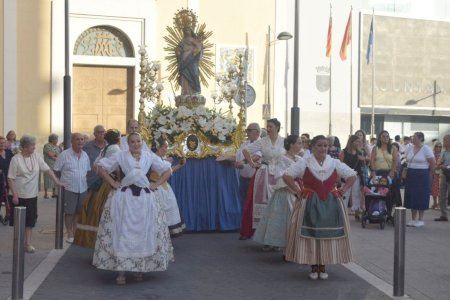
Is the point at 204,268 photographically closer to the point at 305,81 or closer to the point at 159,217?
the point at 159,217

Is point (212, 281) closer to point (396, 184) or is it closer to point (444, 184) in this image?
point (396, 184)

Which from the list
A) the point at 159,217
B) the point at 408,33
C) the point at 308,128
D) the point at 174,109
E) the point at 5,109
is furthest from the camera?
the point at 408,33

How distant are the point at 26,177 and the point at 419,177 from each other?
25.0ft

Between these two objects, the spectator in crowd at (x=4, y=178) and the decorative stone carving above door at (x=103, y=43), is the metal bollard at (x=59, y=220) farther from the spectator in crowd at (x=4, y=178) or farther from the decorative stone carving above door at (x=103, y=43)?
the decorative stone carving above door at (x=103, y=43)

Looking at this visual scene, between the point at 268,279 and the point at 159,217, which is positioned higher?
the point at 159,217

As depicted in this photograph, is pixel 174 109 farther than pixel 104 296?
Yes

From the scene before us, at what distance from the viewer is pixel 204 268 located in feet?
30.8

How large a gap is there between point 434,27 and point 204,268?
35559 mm

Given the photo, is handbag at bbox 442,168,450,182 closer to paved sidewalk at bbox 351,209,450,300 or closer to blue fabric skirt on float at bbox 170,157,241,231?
paved sidewalk at bbox 351,209,450,300

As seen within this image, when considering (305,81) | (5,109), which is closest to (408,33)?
(305,81)

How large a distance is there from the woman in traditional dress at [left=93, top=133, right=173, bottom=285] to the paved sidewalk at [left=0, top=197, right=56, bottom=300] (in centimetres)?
114

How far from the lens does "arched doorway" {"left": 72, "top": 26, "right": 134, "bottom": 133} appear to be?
942 inches

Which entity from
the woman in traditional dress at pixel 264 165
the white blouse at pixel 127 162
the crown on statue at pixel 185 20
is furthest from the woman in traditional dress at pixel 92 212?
the crown on statue at pixel 185 20

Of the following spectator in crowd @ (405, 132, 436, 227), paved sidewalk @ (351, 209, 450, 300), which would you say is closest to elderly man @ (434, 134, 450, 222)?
paved sidewalk @ (351, 209, 450, 300)
